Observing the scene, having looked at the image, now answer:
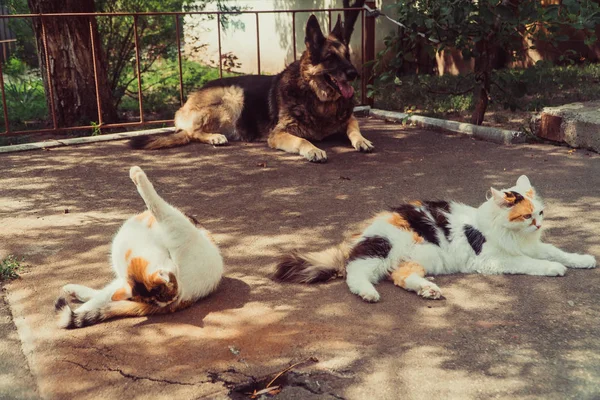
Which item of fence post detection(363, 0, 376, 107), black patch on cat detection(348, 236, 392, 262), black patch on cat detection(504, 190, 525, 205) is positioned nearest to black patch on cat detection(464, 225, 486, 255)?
black patch on cat detection(504, 190, 525, 205)

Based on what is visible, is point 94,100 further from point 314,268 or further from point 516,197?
point 516,197

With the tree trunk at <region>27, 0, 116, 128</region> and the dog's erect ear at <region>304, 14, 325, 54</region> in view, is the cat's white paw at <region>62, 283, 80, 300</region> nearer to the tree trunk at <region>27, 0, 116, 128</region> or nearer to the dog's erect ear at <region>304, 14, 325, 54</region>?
the dog's erect ear at <region>304, 14, 325, 54</region>

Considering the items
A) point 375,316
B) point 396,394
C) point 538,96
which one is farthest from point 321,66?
point 396,394

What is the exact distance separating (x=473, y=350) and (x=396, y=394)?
0.50 m

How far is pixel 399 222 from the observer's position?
3.46 meters

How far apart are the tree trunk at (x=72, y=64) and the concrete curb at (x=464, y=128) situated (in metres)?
3.68

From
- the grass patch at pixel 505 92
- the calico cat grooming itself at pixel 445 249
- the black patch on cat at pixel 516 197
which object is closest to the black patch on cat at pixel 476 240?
the calico cat grooming itself at pixel 445 249

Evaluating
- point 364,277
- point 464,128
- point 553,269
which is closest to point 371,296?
point 364,277

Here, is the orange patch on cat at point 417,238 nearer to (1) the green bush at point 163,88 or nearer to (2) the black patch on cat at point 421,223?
(2) the black patch on cat at point 421,223

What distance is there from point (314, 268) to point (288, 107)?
372 cm

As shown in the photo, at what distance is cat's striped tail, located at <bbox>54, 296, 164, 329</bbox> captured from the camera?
288 centimetres

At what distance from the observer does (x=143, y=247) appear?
115 inches

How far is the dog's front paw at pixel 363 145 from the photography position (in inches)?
253

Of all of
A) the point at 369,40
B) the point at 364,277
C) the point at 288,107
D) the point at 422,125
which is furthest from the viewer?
the point at 369,40
